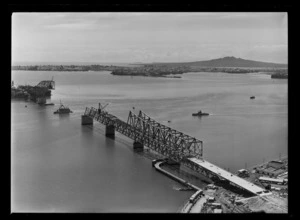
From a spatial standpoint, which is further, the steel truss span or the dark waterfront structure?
the dark waterfront structure

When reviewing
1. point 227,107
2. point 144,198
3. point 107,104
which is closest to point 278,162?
point 144,198

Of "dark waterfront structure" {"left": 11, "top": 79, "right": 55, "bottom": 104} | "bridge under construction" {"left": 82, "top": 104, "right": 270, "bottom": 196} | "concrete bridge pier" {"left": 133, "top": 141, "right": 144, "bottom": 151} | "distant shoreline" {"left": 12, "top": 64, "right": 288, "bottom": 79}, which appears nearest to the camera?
"bridge under construction" {"left": 82, "top": 104, "right": 270, "bottom": 196}

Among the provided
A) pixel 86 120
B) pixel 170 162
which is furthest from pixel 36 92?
pixel 170 162

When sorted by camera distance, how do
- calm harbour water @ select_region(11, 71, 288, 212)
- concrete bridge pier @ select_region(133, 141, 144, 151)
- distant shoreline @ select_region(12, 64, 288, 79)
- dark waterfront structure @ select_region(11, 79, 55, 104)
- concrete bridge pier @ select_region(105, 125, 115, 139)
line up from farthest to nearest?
dark waterfront structure @ select_region(11, 79, 55, 104)
concrete bridge pier @ select_region(105, 125, 115, 139)
concrete bridge pier @ select_region(133, 141, 144, 151)
distant shoreline @ select_region(12, 64, 288, 79)
calm harbour water @ select_region(11, 71, 288, 212)

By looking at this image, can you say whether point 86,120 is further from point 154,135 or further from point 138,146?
point 154,135

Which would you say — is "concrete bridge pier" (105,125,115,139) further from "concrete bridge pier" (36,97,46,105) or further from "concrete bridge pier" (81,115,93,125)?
"concrete bridge pier" (36,97,46,105)

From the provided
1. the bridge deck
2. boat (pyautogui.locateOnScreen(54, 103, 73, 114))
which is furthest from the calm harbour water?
the bridge deck

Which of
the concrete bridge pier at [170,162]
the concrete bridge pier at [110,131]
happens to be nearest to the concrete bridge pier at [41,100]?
the concrete bridge pier at [110,131]
